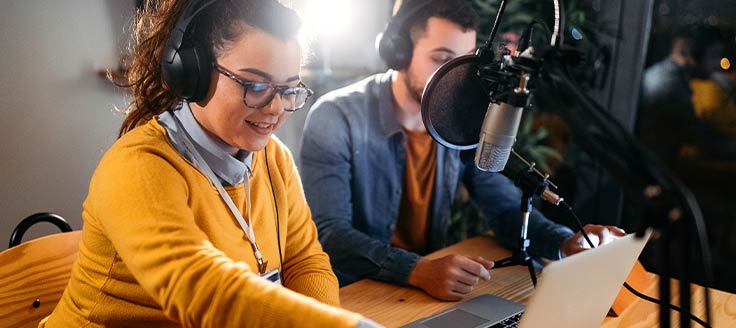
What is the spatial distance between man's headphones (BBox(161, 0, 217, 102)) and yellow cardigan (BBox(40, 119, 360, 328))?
0.08m

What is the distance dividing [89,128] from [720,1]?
2365mm

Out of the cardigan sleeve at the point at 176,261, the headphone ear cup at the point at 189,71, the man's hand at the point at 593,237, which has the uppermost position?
the headphone ear cup at the point at 189,71

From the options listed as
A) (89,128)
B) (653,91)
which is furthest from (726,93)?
(89,128)

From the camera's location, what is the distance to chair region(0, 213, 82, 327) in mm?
1100

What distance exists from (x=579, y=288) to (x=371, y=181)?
97 centimetres

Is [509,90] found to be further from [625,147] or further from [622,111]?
[622,111]

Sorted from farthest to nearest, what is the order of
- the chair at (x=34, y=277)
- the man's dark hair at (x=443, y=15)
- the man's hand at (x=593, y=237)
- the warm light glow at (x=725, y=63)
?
1. the warm light glow at (x=725, y=63)
2. the man's dark hair at (x=443, y=15)
3. the man's hand at (x=593, y=237)
4. the chair at (x=34, y=277)

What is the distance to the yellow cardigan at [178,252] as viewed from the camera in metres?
0.73

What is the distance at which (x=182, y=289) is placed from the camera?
0.74 metres

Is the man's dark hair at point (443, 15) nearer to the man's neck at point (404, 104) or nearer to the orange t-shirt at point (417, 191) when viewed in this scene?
the man's neck at point (404, 104)

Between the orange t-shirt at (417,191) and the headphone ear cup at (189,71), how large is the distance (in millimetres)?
934

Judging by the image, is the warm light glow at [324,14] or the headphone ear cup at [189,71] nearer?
the headphone ear cup at [189,71]

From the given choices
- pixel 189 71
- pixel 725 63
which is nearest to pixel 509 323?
pixel 189 71

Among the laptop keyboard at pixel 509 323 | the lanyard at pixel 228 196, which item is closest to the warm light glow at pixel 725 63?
the laptop keyboard at pixel 509 323
